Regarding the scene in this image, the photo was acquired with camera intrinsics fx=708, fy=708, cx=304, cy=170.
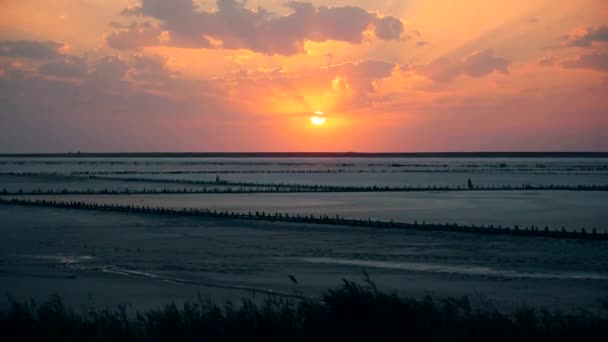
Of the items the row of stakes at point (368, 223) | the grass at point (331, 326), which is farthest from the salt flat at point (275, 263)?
the grass at point (331, 326)

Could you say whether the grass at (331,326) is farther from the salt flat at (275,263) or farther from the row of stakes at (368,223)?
the row of stakes at (368,223)

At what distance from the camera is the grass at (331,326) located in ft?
24.4

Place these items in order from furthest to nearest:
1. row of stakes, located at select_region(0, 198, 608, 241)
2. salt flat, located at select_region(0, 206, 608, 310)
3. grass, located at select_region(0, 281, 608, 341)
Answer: row of stakes, located at select_region(0, 198, 608, 241) < salt flat, located at select_region(0, 206, 608, 310) < grass, located at select_region(0, 281, 608, 341)

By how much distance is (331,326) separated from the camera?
25.5 ft

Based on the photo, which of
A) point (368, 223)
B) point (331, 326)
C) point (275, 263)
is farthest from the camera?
point (368, 223)

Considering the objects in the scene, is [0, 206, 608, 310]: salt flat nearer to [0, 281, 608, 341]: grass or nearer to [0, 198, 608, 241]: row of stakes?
[0, 198, 608, 241]: row of stakes

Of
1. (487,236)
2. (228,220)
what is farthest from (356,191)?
(487,236)

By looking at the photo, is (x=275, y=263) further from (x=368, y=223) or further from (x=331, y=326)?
(x=331, y=326)

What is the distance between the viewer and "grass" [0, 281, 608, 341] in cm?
745

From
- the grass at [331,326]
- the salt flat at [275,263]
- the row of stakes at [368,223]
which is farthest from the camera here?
the row of stakes at [368,223]

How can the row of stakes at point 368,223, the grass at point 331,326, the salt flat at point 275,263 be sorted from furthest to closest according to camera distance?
the row of stakes at point 368,223 → the salt flat at point 275,263 → the grass at point 331,326

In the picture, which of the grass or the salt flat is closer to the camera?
the grass

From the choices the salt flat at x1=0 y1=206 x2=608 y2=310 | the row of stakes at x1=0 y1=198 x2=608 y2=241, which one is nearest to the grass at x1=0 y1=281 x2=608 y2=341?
the salt flat at x1=0 y1=206 x2=608 y2=310

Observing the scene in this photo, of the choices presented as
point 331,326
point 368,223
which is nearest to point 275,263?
point 368,223
